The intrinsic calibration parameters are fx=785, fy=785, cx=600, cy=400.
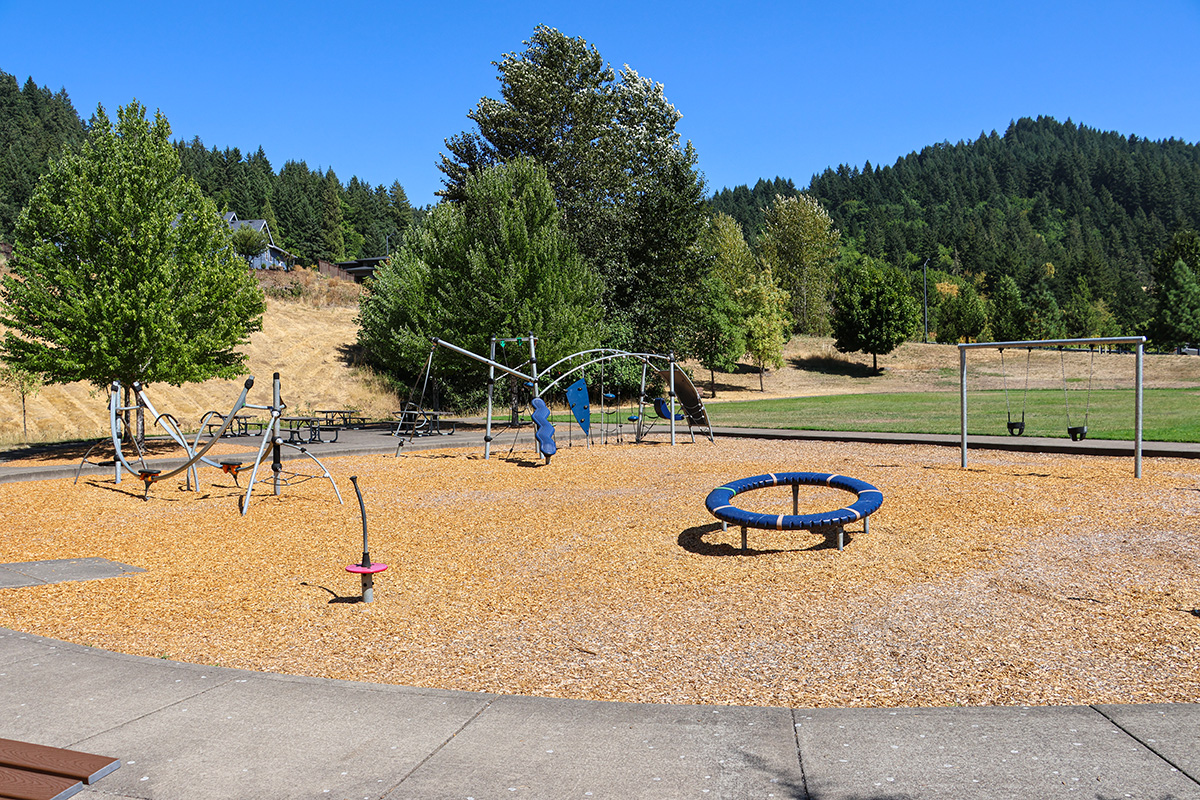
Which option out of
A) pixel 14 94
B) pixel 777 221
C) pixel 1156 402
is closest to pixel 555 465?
pixel 1156 402

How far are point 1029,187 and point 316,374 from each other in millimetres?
198564

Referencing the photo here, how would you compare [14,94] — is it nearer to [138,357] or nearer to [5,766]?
[138,357]

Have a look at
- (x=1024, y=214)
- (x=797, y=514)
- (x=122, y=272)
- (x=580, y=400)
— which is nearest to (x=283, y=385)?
(x=122, y=272)

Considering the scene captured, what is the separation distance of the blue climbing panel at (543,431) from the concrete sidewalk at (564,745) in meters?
12.1

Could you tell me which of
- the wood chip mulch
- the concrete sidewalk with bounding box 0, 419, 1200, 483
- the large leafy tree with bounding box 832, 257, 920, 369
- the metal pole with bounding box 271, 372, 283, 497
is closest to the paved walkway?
the wood chip mulch

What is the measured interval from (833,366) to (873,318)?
5.29 metres

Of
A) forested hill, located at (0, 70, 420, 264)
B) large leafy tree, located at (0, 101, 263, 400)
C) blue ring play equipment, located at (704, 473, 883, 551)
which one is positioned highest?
forested hill, located at (0, 70, 420, 264)

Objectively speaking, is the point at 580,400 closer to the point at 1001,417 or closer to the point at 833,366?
the point at 1001,417

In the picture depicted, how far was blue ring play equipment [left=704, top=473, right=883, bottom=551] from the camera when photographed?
334 inches

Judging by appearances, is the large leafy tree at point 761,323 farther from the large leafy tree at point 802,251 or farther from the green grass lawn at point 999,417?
the large leafy tree at point 802,251

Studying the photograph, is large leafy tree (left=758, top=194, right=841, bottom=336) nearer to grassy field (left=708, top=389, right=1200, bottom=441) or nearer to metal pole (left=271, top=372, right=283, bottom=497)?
grassy field (left=708, top=389, right=1200, bottom=441)

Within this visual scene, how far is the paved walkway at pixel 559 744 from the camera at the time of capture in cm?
370

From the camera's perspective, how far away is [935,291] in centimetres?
10906

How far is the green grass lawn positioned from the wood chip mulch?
722 cm
